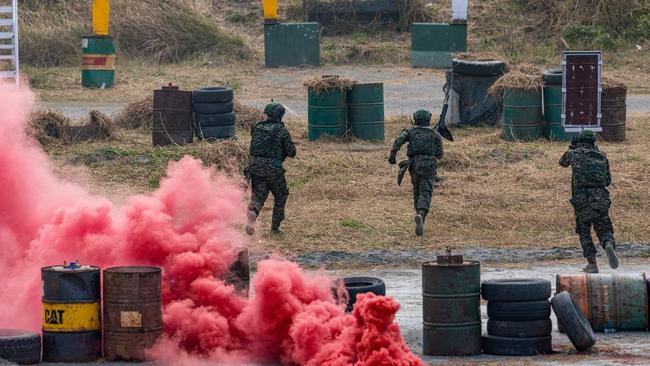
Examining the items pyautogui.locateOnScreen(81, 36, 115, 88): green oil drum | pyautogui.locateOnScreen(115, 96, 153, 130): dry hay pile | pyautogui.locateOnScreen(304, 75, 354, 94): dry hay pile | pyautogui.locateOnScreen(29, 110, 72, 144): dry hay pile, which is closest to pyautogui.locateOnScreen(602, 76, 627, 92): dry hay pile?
pyautogui.locateOnScreen(304, 75, 354, 94): dry hay pile

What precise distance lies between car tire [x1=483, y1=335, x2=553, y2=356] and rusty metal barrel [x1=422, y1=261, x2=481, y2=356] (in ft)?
0.62

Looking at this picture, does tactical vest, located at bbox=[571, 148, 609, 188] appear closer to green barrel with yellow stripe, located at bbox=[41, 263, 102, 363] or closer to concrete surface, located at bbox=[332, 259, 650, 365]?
concrete surface, located at bbox=[332, 259, 650, 365]

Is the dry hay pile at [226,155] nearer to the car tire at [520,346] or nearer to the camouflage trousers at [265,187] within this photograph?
the camouflage trousers at [265,187]

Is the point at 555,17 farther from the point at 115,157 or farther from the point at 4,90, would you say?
the point at 4,90

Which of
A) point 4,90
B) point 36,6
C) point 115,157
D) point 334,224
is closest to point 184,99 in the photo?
point 115,157

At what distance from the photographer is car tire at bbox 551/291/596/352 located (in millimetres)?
13227

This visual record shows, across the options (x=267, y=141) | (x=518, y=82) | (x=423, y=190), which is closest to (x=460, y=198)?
(x=423, y=190)

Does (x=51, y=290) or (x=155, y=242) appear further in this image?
(x=155, y=242)

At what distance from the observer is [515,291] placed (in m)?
13.2

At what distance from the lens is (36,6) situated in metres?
39.3

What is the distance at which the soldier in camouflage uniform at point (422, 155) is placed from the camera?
1927 cm

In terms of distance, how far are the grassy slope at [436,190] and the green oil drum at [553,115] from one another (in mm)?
317

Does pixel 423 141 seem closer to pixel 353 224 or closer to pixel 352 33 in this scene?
pixel 353 224

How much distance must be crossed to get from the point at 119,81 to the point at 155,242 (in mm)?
20723
